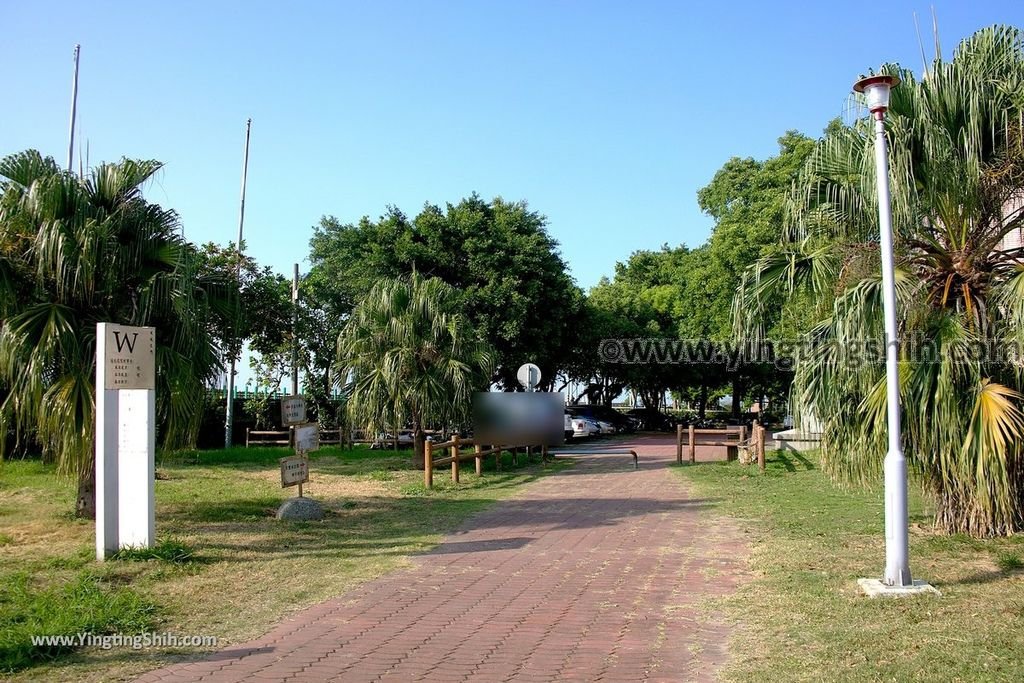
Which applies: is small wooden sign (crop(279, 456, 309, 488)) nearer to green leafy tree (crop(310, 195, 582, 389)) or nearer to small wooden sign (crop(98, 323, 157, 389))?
small wooden sign (crop(98, 323, 157, 389))

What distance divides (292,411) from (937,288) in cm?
984

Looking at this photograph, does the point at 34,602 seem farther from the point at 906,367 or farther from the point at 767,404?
the point at 767,404

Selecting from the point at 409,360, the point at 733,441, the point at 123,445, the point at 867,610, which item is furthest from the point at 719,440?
the point at 123,445

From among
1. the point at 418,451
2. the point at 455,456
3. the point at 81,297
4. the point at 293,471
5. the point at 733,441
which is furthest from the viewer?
the point at 733,441

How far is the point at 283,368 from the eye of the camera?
118 ft

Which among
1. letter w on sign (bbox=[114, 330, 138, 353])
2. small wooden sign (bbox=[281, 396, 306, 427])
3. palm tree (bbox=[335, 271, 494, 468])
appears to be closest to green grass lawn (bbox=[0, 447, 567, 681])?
small wooden sign (bbox=[281, 396, 306, 427])

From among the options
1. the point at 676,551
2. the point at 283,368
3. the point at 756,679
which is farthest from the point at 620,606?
the point at 283,368

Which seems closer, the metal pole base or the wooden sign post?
the metal pole base

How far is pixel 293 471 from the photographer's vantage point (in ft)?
45.1

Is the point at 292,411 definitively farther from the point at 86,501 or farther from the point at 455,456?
the point at 455,456

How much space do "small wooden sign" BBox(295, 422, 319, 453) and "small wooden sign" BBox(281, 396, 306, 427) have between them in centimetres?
16

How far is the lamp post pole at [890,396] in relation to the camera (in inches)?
301

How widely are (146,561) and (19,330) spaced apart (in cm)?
358

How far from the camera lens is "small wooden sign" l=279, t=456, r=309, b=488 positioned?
13555mm
